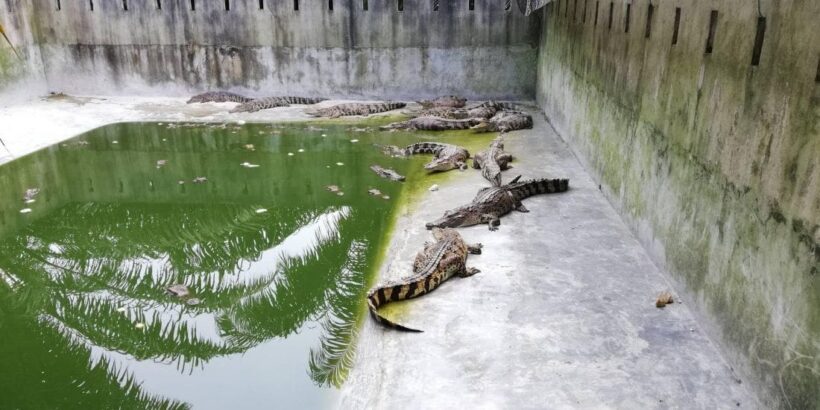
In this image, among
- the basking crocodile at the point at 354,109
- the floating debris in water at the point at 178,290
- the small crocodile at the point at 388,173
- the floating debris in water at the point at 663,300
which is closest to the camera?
the floating debris in water at the point at 663,300

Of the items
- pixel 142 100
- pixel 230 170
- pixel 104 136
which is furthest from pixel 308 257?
pixel 142 100

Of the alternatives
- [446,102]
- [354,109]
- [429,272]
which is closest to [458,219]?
[429,272]

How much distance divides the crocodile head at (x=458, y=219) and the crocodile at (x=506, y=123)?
4410mm

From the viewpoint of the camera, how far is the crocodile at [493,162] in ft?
22.7

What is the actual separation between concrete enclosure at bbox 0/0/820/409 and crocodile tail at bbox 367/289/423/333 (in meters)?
2.05

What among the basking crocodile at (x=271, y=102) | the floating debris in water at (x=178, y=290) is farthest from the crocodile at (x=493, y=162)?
the basking crocodile at (x=271, y=102)

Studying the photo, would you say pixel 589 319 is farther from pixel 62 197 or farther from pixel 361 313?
pixel 62 197

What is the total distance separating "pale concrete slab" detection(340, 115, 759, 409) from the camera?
10.9 ft

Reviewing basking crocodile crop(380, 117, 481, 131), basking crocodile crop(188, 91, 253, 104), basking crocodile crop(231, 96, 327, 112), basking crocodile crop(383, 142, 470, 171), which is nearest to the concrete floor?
basking crocodile crop(383, 142, 470, 171)

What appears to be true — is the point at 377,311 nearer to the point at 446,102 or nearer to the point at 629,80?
the point at 629,80

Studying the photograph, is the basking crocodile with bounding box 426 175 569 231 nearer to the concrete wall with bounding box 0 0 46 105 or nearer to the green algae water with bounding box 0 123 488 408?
the green algae water with bounding box 0 123 488 408

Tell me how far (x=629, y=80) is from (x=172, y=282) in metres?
4.69

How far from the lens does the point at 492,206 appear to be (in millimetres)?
5879

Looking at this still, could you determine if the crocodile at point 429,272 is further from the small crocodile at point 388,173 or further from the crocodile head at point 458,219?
the small crocodile at point 388,173
